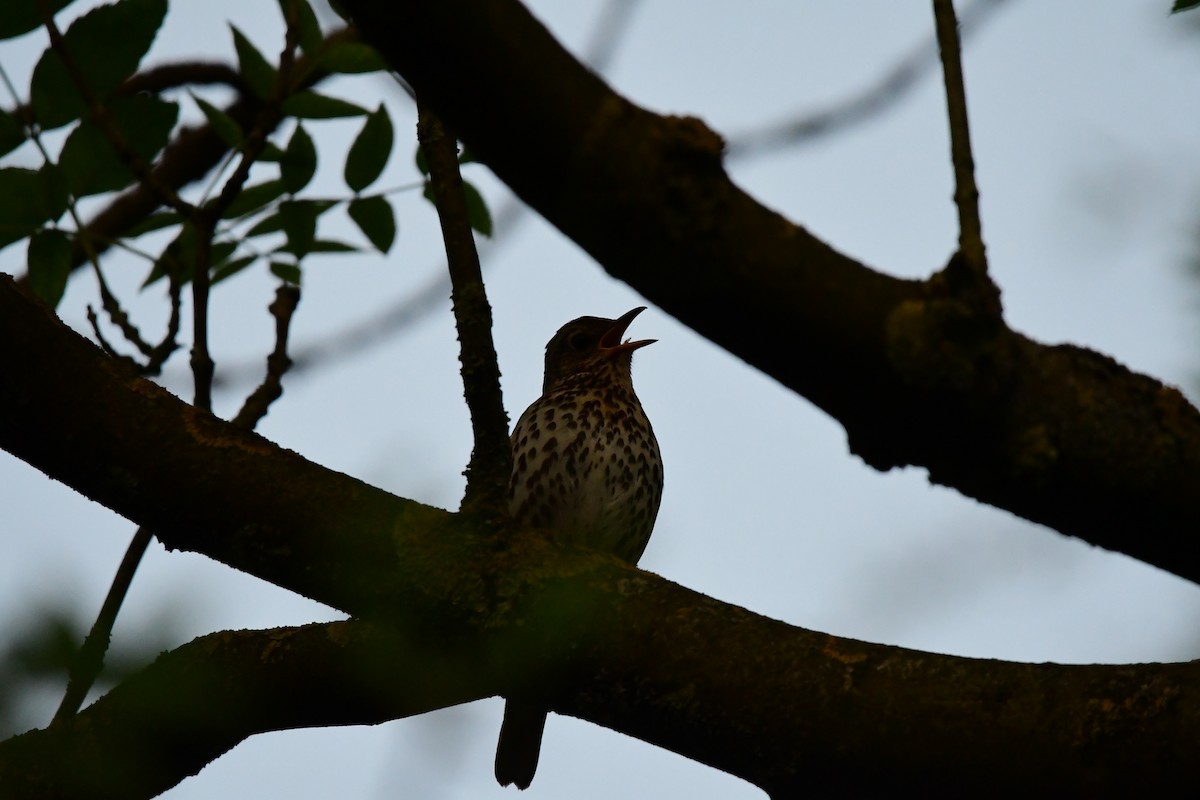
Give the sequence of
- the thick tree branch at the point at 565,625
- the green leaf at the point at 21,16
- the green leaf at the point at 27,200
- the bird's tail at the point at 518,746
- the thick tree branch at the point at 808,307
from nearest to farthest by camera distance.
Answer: the thick tree branch at the point at 808,307
the thick tree branch at the point at 565,625
the green leaf at the point at 21,16
the green leaf at the point at 27,200
the bird's tail at the point at 518,746

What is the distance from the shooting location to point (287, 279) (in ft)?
14.5

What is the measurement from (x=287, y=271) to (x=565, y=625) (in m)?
2.09

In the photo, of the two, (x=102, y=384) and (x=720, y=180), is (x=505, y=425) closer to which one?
(x=102, y=384)

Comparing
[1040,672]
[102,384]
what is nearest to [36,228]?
[102,384]

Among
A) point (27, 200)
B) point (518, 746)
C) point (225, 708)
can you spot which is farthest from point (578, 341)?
point (225, 708)

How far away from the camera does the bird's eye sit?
6.71m

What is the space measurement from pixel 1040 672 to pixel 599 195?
134cm

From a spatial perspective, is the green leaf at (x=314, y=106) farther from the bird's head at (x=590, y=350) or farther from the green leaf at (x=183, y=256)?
→ the bird's head at (x=590, y=350)

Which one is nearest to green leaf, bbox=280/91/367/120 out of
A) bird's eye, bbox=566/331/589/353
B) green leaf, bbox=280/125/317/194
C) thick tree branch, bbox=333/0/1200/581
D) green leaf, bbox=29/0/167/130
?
green leaf, bbox=280/125/317/194

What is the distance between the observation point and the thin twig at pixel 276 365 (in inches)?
163

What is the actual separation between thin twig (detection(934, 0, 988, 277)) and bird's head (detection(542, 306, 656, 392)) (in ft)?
13.6

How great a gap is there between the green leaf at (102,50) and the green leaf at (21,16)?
0.08 metres

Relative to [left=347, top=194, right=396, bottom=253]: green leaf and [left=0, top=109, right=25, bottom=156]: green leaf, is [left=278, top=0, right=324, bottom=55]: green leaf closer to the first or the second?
[left=347, top=194, right=396, bottom=253]: green leaf

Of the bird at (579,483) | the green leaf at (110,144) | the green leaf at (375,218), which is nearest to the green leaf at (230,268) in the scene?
the green leaf at (375,218)
